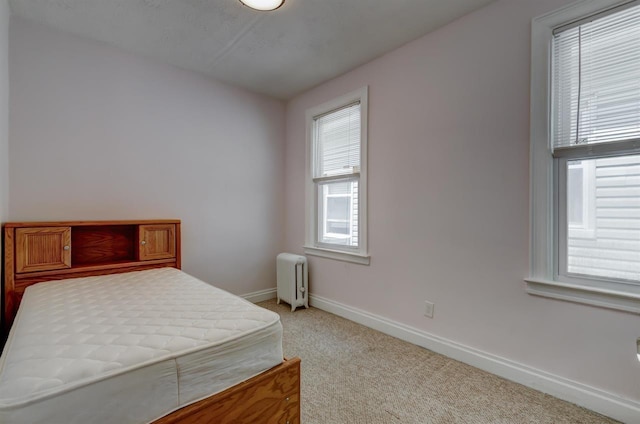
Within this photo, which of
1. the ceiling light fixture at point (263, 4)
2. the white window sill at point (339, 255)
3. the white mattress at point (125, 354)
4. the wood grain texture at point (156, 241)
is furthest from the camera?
the white window sill at point (339, 255)

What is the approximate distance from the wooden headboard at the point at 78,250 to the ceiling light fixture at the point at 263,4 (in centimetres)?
187

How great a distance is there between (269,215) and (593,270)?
3009 mm

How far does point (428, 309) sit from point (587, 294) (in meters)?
1.01

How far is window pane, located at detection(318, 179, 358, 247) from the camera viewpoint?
121 inches

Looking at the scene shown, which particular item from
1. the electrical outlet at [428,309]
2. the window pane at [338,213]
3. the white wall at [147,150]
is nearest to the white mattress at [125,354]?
the white wall at [147,150]

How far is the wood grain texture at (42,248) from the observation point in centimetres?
203

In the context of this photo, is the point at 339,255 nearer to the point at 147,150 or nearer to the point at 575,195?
the point at 575,195

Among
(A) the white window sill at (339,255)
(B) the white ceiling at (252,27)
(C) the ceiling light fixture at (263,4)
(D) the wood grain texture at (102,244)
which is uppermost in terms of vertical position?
(B) the white ceiling at (252,27)

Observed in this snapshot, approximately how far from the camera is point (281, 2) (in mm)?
1948

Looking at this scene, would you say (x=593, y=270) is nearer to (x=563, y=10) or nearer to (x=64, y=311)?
(x=563, y=10)

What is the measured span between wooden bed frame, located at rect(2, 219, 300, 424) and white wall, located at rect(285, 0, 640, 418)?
4.73 feet

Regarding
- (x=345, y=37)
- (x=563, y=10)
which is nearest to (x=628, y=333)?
(x=563, y=10)

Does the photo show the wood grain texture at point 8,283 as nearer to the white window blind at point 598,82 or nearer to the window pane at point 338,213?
the window pane at point 338,213

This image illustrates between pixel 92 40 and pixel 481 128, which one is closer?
pixel 481 128
